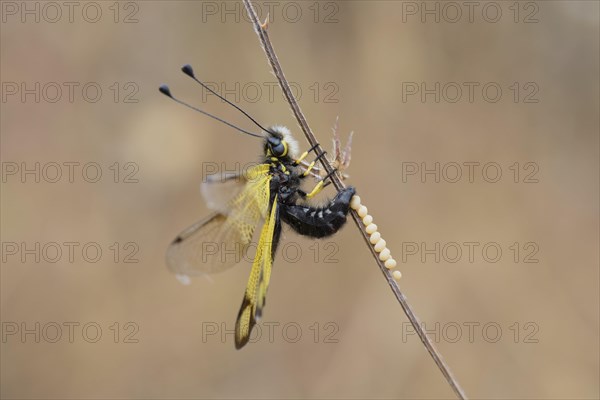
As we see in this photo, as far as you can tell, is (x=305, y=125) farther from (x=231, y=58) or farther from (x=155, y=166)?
(x=231, y=58)

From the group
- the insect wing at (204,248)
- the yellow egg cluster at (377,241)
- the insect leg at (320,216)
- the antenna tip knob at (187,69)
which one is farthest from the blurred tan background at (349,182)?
the antenna tip knob at (187,69)

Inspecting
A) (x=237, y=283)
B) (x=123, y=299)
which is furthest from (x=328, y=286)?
(x=123, y=299)

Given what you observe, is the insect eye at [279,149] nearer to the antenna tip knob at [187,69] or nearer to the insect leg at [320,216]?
the insect leg at [320,216]

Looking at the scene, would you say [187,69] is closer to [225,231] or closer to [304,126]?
[304,126]

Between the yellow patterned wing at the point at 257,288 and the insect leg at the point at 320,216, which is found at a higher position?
the insect leg at the point at 320,216

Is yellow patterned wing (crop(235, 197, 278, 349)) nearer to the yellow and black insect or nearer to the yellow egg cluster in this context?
the yellow and black insect
